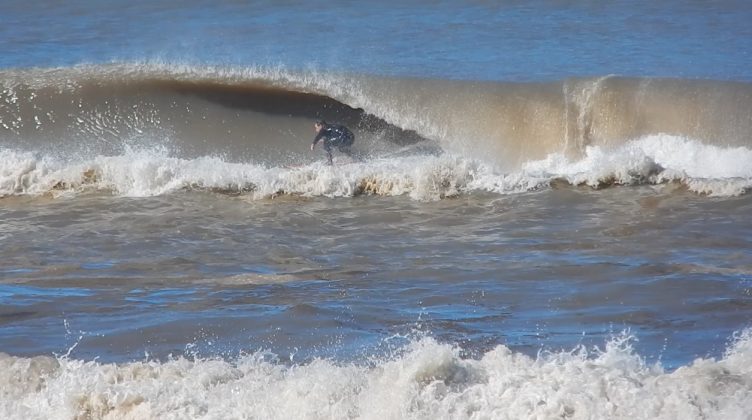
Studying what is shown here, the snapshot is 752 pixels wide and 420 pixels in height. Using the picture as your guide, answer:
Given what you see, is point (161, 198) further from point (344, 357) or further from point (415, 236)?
point (344, 357)

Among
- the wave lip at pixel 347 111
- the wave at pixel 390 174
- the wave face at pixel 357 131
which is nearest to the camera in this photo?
A: the wave at pixel 390 174

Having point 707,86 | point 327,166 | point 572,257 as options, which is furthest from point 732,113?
point 572,257

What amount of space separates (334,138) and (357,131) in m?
1.48

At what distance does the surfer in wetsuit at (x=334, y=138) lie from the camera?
14523 mm

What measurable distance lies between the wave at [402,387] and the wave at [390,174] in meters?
6.23

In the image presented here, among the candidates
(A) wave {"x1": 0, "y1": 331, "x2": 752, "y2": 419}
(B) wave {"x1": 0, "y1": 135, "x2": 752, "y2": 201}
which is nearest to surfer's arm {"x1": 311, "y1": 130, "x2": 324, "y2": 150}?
(B) wave {"x1": 0, "y1": 135, "x2": 752, "y2": 201}

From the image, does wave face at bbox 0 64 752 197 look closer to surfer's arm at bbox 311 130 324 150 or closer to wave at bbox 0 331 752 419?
surfer's arm at bbox 311 130 324 150

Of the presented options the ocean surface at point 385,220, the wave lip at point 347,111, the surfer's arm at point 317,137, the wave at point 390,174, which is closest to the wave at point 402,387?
the ocean surface at point 385,220

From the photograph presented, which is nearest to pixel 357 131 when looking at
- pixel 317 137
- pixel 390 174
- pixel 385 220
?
pixel 317 137

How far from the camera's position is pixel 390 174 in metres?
13.6

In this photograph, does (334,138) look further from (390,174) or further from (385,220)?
(385,220)

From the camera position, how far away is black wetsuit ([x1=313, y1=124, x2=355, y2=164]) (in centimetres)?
1452

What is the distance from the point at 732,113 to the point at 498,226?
541 cm

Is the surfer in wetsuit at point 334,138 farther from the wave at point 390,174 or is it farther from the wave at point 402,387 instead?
the wave at point 402,387
